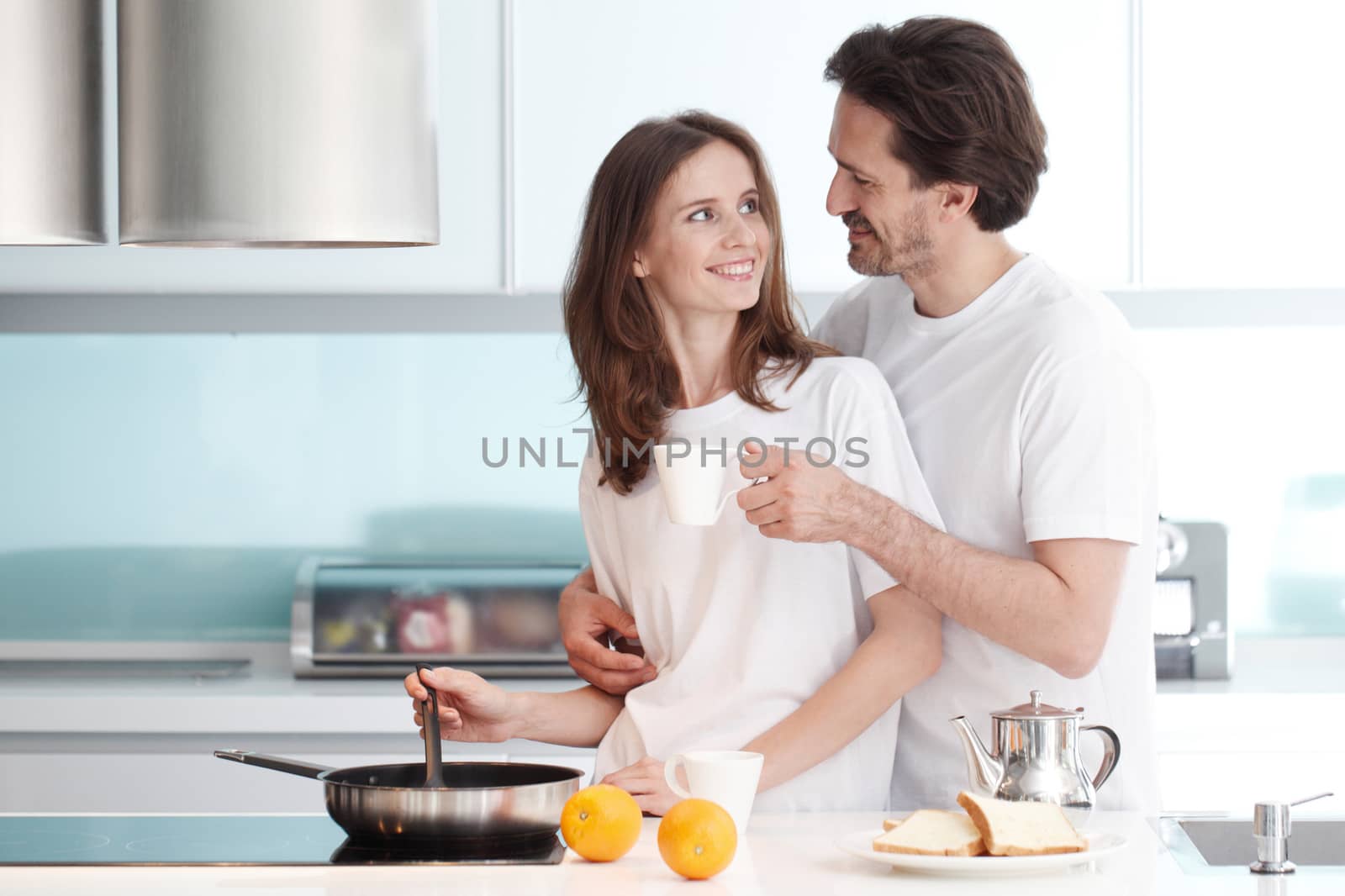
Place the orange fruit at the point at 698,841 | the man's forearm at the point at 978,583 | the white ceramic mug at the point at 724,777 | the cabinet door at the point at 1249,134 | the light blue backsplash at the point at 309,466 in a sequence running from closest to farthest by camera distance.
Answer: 1. the orange fruit at the point at 698,841
2. the white ceramic mug at the point at 724,777
3. the man's forearm at the point at 978,583
4. the cabinet door at the point at 1249,134
5. the light blue backsplash at the point at 309,466

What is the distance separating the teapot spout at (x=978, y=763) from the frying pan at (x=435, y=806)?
Answer: 381mm

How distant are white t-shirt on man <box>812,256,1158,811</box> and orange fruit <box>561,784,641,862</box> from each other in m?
0.58

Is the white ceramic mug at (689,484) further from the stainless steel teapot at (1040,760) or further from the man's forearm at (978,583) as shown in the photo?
the stainless steel teapot at (1040,760)

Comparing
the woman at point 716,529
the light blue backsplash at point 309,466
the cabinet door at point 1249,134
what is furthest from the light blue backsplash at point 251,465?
the woman at point 716,529

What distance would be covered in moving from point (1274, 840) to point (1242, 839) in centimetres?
29

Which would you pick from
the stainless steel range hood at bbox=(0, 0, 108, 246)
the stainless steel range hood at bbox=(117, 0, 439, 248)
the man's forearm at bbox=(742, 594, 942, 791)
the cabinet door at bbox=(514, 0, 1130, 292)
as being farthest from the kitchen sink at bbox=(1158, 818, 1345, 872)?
the cabinet door at bbox=(514, 0, 1130, 292)

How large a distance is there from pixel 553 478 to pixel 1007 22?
4.70 ft

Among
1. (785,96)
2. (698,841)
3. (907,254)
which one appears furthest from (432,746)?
(785,96)

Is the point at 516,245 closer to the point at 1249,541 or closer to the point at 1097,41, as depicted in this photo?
the point at 1097,41

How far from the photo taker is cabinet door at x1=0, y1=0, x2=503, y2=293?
3.09 m

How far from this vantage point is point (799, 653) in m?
1.76

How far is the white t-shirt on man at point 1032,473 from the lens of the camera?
1.72m

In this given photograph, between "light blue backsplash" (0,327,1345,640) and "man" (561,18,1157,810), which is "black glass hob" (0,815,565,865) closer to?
"man" (561,18,1157,810)

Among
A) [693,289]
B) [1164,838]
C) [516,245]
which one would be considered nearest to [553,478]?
[516,245]
